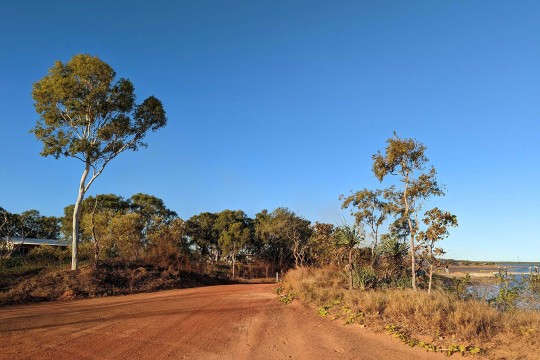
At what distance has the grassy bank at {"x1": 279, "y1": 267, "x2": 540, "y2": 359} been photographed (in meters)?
7.45

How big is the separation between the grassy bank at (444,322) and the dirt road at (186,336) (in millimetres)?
495

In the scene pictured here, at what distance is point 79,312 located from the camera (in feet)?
38.4

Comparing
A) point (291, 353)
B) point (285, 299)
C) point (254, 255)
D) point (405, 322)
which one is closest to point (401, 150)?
point (285, 299)

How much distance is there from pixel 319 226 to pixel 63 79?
55.7 feet

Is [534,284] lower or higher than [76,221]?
lower

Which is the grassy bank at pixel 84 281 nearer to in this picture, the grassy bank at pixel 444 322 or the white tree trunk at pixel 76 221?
the white tree trunk at pixel 76 221

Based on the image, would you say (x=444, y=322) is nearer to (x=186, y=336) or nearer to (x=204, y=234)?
(x=186, y=336)

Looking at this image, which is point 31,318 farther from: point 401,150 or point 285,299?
point 401,150

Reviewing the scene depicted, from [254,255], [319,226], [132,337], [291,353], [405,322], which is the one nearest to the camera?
[291,353]

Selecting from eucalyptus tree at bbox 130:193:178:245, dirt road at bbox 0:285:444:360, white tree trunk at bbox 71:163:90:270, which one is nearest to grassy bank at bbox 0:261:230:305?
white tree trunk at bbox 71:163:90:270

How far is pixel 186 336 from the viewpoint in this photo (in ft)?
28.1

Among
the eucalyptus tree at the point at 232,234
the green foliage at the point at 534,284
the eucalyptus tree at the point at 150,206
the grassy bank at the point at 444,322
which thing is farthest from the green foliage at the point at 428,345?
the eucalyptus tree at the point at 150,206

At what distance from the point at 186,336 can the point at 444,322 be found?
5.78 m

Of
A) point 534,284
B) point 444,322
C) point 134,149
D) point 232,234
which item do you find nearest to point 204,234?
point 232,234
